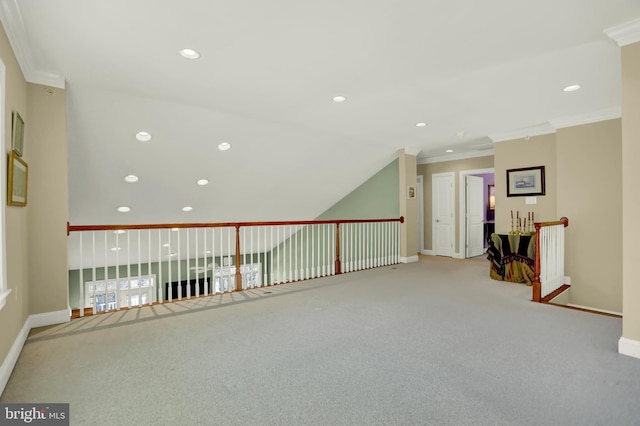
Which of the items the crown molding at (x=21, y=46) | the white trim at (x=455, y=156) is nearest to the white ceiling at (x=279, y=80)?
the crown molding at (x=21, y=46)

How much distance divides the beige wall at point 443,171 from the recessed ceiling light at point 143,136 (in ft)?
20.8

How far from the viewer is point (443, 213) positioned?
308 inches

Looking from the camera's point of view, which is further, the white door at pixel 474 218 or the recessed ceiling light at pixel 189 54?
the white door at pixel 474 218

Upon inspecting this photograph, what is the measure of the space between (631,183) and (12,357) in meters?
4.68

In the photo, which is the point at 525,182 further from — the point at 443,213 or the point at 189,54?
the point at 189,54

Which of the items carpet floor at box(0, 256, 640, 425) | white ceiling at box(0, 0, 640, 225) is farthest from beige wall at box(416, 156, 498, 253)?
carpet floor at box(0, 256, 640, 425)

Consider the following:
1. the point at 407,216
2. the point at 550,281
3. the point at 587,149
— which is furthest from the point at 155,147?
the point at 587,149

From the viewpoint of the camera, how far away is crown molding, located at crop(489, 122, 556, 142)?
515cm

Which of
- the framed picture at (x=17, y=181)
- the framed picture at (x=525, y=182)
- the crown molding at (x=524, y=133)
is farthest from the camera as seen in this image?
the framed picture at (x=525, y=182)

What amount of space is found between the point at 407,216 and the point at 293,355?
4797 millimetres

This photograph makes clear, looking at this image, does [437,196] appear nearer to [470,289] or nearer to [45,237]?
[470,289]

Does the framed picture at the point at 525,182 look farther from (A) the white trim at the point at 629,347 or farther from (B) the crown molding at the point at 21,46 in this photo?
(B) the crown molding at the point at 21,46

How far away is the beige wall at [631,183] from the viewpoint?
233 centimetres

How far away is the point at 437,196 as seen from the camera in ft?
26.1
